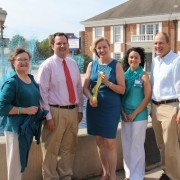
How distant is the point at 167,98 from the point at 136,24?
130ft

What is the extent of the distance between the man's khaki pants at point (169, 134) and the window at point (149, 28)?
126 feet

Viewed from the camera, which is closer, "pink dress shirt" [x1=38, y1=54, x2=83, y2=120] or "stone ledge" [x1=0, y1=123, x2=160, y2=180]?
"pink dress shirt" [x1=38, y1=54, x2=83, y2=120]

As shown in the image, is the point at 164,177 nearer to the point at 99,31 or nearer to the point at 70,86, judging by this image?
the point at 70,86

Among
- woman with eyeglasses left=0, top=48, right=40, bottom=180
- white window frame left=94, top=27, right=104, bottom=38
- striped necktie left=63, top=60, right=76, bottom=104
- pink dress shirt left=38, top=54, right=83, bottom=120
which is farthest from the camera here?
white window frame left=94, top=27, right=104, bottom=38

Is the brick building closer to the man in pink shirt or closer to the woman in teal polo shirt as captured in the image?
the woman in teal polo shirt

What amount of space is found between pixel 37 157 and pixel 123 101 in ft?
4.58

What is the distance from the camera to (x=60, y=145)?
4.84 m

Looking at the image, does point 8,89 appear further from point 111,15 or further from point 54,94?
point 111,15

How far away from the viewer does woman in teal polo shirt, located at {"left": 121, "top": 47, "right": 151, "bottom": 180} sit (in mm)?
4852

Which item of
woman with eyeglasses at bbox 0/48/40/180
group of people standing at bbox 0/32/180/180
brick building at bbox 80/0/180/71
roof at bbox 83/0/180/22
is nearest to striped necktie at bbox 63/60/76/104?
group of people standing at bbox 0/32/180/180

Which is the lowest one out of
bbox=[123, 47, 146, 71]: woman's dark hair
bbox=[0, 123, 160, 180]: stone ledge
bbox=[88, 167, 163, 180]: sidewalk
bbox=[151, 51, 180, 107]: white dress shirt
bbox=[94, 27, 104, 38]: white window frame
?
bbox=[88, 167, 163, 180]: sidewalk

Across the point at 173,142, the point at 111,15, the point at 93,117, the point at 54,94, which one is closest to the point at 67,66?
the point at 54,94

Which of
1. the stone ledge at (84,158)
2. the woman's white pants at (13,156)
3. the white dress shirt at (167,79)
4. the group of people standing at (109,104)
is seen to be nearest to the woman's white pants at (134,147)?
the group of people standing at (109,104)

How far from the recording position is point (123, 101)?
4.96 m
